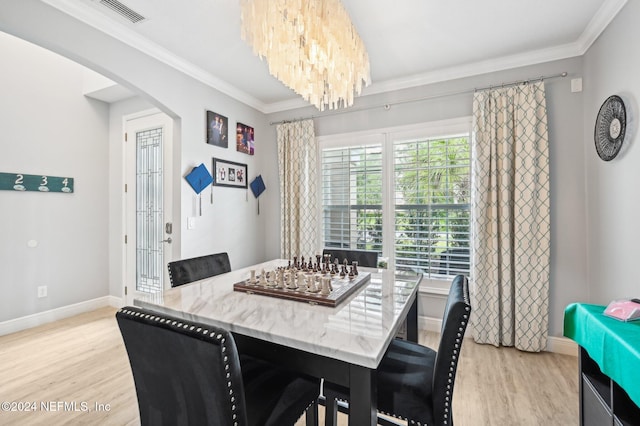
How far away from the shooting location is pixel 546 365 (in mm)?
2502

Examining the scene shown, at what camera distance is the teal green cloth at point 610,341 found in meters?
1.07

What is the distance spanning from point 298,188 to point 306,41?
2289 mm

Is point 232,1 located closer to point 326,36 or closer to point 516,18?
point 326,36

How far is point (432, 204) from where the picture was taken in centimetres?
318

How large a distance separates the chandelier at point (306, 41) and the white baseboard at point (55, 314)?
3823 millimetres

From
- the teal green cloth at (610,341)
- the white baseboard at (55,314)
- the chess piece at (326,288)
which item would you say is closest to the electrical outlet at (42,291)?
the white baseboard at (55,314)

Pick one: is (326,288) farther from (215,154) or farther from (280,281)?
(215,154)

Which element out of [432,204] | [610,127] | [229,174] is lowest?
[432,204]

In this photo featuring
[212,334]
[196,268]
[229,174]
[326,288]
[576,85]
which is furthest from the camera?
[229,174]

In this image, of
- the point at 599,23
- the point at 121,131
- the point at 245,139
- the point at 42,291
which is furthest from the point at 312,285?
the point at 121,131

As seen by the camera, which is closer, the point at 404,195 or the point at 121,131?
the point at 404,195

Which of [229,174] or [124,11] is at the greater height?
[124,11]

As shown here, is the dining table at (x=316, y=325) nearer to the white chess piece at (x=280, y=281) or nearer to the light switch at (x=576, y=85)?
the white chess piece at (x=280, y=281)

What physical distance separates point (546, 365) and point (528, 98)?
230cm
